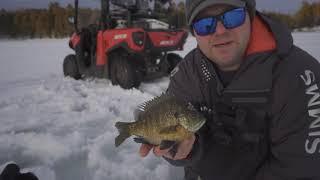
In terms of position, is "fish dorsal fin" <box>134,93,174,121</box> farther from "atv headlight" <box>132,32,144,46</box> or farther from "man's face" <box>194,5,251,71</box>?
"atv headlight" <box>132,32,144,46</box>

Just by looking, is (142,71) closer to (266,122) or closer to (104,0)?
(104,0)

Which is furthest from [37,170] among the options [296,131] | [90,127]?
[296,131]

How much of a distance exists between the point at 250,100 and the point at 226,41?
30cm

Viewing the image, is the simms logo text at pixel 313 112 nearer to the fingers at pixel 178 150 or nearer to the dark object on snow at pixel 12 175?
the fingers at pixel 178 150

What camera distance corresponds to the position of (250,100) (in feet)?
6.82

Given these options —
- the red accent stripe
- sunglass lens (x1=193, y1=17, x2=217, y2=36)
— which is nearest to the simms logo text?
the red accent stripe

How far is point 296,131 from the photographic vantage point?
197 centimetres

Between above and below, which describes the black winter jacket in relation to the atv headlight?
above

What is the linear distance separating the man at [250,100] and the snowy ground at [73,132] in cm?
127

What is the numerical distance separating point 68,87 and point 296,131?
245 inches

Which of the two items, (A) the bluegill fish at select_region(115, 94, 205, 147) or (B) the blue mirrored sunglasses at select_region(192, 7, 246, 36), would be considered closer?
(A) the bluegill fish at select_region(115, 94, 205, 147)

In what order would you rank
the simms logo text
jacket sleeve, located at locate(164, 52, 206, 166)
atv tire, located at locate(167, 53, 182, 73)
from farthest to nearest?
atv tire, located at locate(167, 53, 182, 73) → jacket sleeve, located at locate(164, 52, 206, 166) → the simms logo text

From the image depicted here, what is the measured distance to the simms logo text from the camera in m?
1.93

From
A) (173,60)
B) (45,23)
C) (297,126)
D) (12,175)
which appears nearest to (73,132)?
(12,175)
